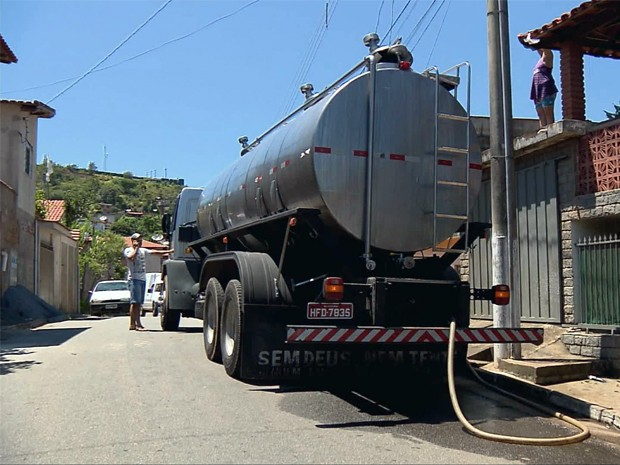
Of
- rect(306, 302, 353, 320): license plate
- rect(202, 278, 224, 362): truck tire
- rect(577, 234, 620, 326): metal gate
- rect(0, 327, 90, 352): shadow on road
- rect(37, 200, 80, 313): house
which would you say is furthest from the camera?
rect(37, 200, 80, 313): house

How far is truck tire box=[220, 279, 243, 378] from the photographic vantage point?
283 inches

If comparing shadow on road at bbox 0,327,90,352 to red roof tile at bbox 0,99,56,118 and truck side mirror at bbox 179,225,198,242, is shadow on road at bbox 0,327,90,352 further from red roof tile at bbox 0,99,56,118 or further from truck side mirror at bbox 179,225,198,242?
red roof tile at bbox 0,99,56,118

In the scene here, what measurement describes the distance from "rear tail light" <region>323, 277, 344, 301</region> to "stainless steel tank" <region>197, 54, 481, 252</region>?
73cm

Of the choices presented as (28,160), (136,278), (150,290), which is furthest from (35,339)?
(150,290)

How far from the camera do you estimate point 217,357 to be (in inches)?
354

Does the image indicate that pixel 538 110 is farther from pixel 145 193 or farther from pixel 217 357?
pixel 145 193

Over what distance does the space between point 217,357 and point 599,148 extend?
6074 mm

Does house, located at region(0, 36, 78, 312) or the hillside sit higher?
the hillside

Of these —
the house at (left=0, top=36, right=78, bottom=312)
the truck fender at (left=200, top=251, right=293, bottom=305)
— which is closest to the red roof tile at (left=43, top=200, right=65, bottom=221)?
the house at (left=0, top=36, right=78, bottom=312)

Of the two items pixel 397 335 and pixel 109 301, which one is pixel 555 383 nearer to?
pixel 397 335

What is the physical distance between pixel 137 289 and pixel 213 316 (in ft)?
17.3

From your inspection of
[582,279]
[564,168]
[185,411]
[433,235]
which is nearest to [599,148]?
[564,168]

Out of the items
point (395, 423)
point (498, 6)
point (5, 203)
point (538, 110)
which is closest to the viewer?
point (395, 423)

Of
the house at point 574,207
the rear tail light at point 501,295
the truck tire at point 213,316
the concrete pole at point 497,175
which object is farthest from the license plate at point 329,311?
the house at point 574,207
